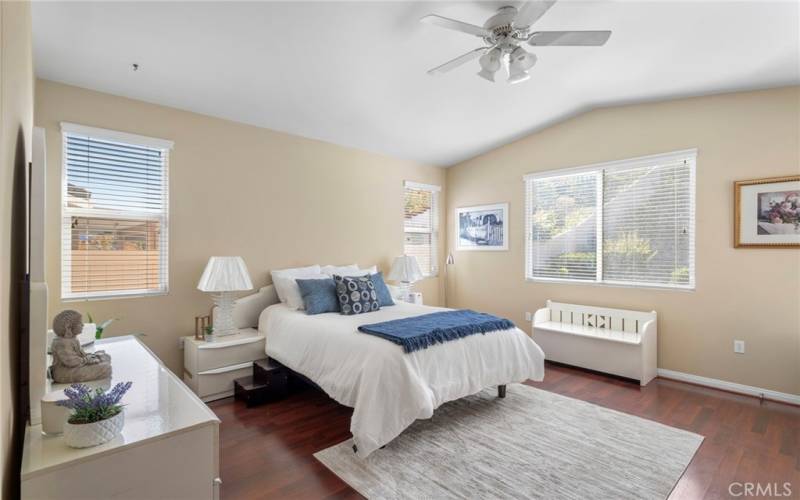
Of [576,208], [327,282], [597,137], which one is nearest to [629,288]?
[576,208]

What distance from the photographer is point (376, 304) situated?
3711mm

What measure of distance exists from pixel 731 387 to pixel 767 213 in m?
1.60

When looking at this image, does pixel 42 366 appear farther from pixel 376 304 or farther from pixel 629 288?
pixel 629 288

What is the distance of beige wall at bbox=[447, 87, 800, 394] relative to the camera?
131 inches

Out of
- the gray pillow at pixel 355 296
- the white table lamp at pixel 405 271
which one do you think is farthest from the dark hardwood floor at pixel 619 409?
the white table lamp at pixel 405 271

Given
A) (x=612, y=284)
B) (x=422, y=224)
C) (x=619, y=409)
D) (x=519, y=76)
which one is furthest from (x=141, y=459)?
(x=422, y=224)

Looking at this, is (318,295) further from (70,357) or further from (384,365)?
(70,357)

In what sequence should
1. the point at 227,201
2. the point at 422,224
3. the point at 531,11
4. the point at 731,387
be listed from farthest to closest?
the point at 422,224 → the point at 227,201 → the point at 731,387 → the point at 531,11

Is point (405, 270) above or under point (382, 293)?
above

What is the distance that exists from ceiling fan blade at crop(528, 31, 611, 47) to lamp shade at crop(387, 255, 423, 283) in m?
2.96

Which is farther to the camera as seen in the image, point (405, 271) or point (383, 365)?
point (405, 271)

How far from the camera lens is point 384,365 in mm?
2414

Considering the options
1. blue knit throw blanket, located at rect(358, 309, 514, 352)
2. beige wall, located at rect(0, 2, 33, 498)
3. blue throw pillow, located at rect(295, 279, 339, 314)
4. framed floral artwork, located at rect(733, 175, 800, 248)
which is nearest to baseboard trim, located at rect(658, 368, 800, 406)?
framed floral artwork, located at rect(733, 175, 800, 248)

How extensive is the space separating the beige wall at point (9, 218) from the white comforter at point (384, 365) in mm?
1544
